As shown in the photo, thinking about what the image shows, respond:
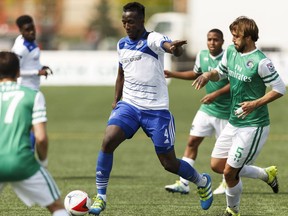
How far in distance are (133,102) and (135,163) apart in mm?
5658

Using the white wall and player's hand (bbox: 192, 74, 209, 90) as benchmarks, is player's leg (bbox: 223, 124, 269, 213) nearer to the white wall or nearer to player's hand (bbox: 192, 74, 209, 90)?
player's hand (bbox: 192, 74, 209, 90)

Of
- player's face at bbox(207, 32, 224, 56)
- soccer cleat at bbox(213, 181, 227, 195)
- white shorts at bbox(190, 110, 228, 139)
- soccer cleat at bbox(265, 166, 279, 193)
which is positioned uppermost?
player's face at bbox(207, 32, 224, 56)

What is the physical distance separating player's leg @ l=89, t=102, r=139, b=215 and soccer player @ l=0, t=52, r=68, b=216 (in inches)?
87.3

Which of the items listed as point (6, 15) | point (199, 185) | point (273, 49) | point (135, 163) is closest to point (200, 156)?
point (135, 163)

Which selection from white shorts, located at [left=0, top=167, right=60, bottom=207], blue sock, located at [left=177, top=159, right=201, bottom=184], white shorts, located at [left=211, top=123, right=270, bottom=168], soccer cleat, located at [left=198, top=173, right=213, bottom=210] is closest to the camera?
white shorts, located at [left=0, top=167, right=60, bottom=207]

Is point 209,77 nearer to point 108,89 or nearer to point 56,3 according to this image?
point 108,89

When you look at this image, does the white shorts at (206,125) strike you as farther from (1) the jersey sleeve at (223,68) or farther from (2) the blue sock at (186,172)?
(1) the jersey sleeve at (223,68)

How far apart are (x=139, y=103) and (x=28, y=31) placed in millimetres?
3685

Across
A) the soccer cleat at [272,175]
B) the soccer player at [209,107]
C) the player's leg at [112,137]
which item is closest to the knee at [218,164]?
the soccer cleat at [272,175]

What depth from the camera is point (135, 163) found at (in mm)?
15188

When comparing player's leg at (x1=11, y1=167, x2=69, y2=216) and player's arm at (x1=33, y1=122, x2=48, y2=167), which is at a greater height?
player's arm at (x1=33, y1=122, x2=48, y2=167)

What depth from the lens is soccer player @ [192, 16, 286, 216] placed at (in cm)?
904

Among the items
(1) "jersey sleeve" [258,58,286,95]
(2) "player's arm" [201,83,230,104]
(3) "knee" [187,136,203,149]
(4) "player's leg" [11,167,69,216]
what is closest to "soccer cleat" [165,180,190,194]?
(3) "knee" [187,136,203,149]

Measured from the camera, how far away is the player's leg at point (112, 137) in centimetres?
945
